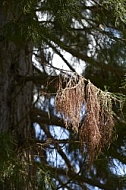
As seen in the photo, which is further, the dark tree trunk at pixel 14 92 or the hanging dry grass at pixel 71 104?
the dark tree trunk at pixel 14 92

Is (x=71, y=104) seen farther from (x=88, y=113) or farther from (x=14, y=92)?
(x=14, y=92)

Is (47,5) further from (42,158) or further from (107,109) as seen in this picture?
(42,158)

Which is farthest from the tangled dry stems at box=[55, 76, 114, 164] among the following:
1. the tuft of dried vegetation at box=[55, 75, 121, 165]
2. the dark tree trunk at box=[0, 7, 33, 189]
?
the dark tree trunk at box=[0, 7, 33, 189]

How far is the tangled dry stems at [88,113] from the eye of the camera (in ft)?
Result: 9.03

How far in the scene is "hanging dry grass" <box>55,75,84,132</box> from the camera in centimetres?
275

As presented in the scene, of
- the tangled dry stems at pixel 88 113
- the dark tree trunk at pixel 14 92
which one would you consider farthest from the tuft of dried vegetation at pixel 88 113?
the dark tree trunk at pixel 14 92

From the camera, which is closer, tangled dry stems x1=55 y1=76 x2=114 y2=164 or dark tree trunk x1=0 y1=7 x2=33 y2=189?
tangled dry stems x1=55 y1=76 x2=114 y2=164

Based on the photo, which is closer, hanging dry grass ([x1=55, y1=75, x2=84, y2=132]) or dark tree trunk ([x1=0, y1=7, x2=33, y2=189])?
hanging dry grass ([x1=55, y1=75, x2=84, y2=132])

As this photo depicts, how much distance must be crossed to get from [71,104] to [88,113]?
0.10 meters

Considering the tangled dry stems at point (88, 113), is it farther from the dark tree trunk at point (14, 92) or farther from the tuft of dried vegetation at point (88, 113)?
the dark tree trunk at point (14, 92)

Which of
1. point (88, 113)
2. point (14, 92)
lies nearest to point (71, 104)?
point (88, 113)

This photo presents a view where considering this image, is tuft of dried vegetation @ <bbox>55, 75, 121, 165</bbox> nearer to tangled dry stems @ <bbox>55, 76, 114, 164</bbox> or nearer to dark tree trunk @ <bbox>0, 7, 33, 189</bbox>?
tangled dry stems @ <bbox>55, 76, 114, 164</bbox>

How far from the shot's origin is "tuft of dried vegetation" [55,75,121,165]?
2.75 meters

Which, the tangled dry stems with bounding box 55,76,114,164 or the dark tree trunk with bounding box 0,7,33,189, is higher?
the dark tree trunk with bounding box 0,7,33,189
